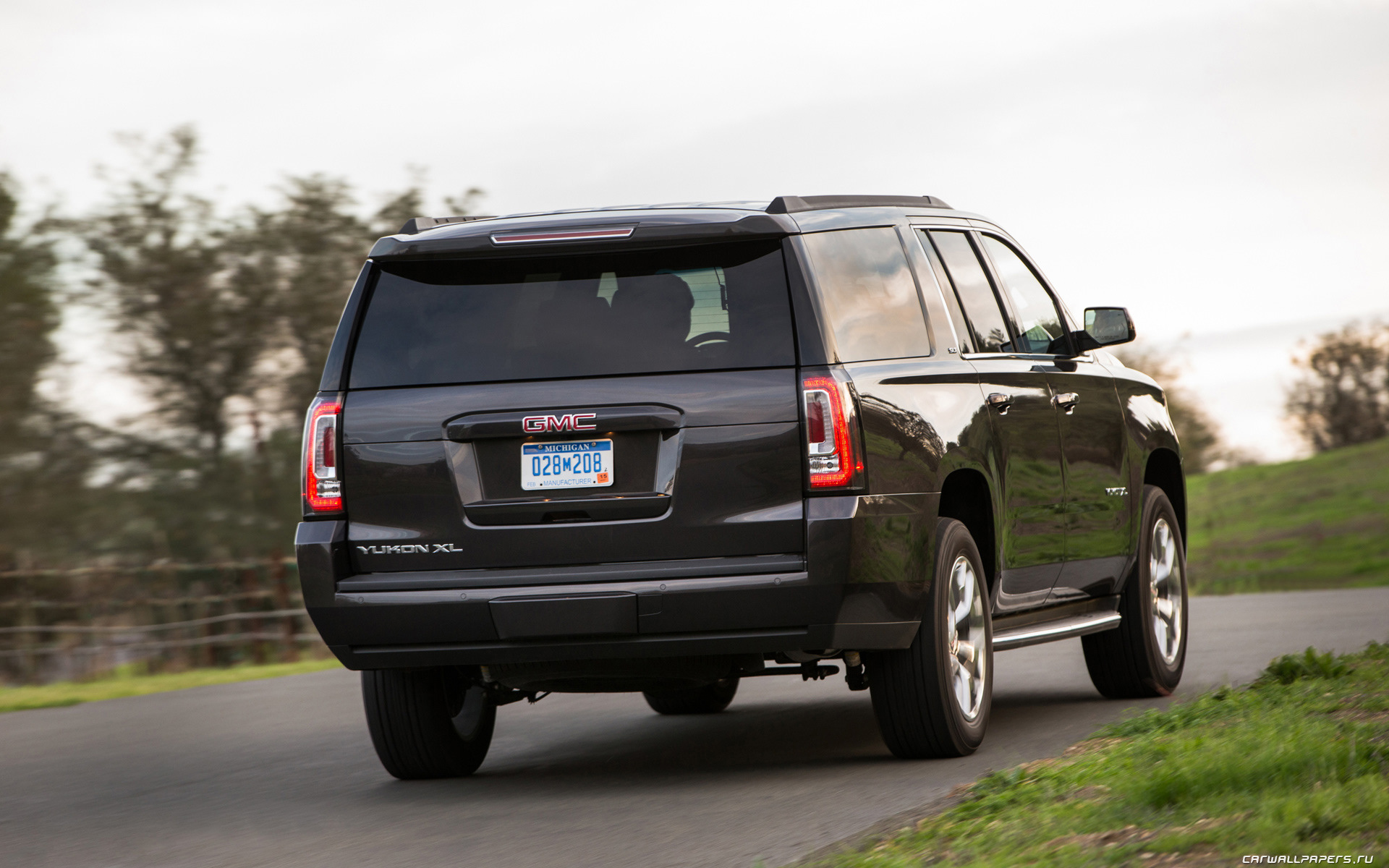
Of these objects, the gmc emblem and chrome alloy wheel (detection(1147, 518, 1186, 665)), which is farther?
chrome alloy wheel (detection(1147, 518, 1186, 665))

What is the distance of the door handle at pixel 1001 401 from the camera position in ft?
22.8

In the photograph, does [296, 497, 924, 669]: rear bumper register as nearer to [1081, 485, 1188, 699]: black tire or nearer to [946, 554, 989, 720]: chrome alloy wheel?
[946, 554, 989, 720]: chrome alloy wheel

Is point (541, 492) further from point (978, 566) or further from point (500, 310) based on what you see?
point (978, 566)

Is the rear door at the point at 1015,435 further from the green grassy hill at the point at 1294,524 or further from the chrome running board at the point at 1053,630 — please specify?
the green grassy hill at the point at 1294,524

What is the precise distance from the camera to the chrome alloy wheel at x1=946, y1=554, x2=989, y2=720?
21.3 feet

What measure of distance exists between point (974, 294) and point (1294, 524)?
146 ft

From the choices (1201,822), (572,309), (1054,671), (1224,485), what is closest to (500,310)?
(572,309)

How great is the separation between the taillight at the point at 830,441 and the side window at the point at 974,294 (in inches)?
57.9

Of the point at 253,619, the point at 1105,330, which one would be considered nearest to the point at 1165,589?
the point at 1105,330

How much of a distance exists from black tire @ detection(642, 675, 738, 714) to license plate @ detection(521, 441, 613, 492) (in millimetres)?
3227

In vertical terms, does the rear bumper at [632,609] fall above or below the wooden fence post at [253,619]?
above

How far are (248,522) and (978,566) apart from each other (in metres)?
20.6

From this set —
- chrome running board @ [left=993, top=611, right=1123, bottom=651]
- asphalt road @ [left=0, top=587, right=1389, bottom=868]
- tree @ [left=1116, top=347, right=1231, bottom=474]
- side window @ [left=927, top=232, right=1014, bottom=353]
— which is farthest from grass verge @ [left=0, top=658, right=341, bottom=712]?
tree @ [left=1116, top=347, right=1231, bottom=474]

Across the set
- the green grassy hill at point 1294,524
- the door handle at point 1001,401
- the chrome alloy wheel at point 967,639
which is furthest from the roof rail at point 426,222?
the green grassy hill at point 1294,524
